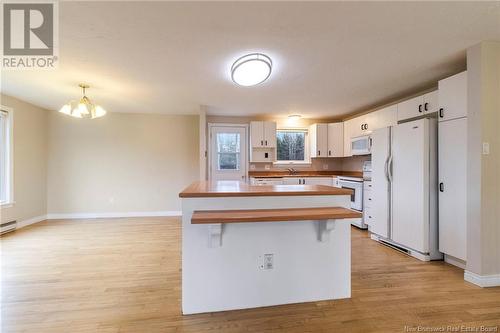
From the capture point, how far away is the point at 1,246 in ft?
11.3

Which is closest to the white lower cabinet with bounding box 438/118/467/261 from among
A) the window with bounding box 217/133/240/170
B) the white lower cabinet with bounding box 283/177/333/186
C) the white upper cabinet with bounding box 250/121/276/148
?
the white lower cabinet with bounding box 283/177/333/186

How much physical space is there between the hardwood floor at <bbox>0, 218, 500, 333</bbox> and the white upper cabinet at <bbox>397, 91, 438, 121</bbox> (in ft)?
6.60

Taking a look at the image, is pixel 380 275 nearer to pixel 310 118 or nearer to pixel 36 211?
pixel 310 118

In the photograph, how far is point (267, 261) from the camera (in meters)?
1.99

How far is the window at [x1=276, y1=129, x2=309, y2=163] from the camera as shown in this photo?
5.73 meters

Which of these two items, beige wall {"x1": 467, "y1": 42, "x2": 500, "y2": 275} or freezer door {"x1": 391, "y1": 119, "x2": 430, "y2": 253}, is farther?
freezer door {"x1": 391, "y1": 119, "x2": 430, "y2": 253}

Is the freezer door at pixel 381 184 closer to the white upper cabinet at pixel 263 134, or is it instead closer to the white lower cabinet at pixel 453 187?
the white lower cabinet at pixel 453 187

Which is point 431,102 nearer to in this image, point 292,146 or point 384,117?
point 384,117

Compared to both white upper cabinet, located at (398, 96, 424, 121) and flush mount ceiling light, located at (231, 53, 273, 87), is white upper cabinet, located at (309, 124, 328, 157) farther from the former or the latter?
flush mount ceiling light, located at (231, 53, 273, 87)

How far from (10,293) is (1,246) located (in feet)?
6.22

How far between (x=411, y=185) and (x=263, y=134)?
3.04 metres

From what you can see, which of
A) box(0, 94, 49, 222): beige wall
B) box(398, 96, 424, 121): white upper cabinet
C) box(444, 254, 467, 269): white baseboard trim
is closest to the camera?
box(444, 254, 467, 269): white baseboard trim

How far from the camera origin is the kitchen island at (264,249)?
188 cm

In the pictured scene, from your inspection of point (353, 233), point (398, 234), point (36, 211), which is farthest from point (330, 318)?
point (36, 211)
